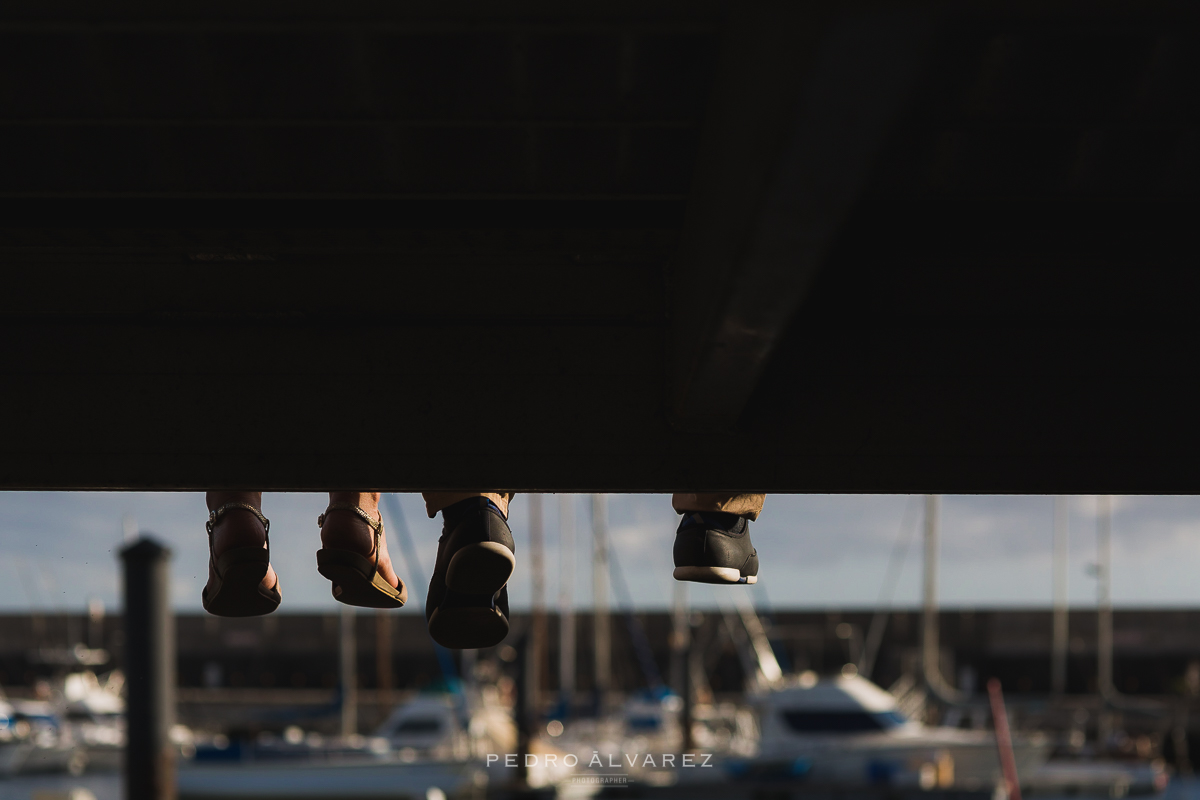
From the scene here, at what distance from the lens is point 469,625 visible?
320 cm

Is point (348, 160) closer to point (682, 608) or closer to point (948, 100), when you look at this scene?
point (948, 100)

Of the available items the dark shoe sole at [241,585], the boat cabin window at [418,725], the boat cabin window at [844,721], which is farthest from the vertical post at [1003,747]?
the boat cabin window at [418,725]

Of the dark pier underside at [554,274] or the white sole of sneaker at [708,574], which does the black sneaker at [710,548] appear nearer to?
the white sole of sneaker at [708,574]

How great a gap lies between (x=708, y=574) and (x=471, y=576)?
89 centimetres

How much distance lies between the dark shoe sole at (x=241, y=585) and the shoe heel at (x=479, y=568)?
0.62m

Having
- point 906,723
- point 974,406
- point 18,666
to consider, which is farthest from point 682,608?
point 18,666

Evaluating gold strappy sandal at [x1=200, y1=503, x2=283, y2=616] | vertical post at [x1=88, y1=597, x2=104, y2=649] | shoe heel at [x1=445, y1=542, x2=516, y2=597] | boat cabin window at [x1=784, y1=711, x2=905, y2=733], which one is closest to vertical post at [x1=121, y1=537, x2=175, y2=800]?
gold strappy sandal at [x1=200, y1=503, x2=283, y2=616]

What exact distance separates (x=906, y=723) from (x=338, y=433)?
16.5 meters


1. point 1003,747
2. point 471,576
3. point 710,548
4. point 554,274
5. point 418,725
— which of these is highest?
point 554,274

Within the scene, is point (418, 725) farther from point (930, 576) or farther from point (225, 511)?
point (225, 511)

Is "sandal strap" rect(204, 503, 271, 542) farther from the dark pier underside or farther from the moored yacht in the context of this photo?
the moored yacht

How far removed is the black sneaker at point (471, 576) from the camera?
3037 mm

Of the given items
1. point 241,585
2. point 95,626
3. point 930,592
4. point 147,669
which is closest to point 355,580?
point 241,585

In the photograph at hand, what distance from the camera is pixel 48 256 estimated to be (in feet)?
9.36
